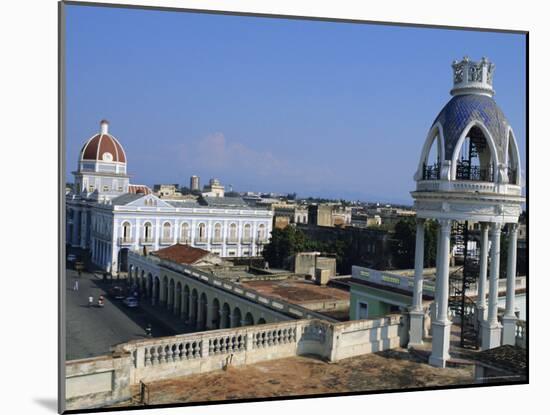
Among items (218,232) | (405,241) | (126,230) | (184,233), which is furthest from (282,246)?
(126,230)

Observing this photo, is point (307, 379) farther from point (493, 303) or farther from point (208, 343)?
point (493, 303)

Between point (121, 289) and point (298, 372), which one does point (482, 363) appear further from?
point (121, 289)

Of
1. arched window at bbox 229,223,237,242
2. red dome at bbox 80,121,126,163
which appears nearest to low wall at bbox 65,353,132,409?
red dome at bbox 80,121,126,163

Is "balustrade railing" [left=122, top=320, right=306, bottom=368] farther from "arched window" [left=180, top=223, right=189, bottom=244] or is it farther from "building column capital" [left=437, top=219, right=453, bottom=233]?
"arched window" [left=180, top=223, right=189, bottom=244]

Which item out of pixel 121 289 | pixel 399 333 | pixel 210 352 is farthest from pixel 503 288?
pixel 121 289

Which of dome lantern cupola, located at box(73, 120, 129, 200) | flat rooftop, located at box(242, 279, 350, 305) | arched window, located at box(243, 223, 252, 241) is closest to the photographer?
dome lantern cupola, located at box(73, 120, 129, 200)

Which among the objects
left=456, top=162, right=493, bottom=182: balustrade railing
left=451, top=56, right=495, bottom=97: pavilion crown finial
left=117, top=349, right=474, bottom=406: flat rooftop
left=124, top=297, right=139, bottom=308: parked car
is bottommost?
left=124, top=297, right=139, bottom=308: parked car
